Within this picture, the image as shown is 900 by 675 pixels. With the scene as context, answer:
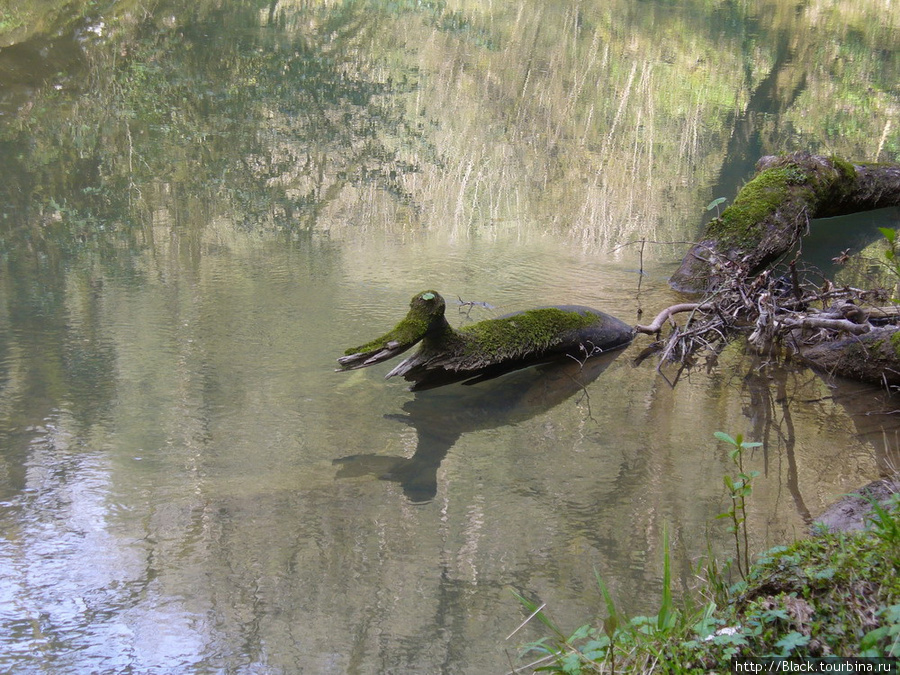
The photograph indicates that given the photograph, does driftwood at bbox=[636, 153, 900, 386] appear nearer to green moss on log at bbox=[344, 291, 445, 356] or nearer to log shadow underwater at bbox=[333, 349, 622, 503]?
log shadow underwater at bbox=[333, 349, 622, 503]

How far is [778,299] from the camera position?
6504mm

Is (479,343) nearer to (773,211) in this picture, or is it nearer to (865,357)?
(865,357)

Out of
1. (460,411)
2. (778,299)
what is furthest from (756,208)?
(460,411)

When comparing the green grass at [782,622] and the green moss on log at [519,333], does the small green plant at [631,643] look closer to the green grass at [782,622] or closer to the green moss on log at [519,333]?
the green grass at [782,622]

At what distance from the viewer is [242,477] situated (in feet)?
14.3

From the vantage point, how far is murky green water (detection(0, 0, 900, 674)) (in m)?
3.52

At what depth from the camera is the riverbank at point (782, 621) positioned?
2.32 metres

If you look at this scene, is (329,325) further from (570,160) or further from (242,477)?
(570,160)

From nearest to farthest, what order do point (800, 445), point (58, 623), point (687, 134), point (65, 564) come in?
point (58, 623) → point (65, 564) → point (800, 445) → point (687, 134)

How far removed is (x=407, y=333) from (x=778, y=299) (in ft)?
10.5

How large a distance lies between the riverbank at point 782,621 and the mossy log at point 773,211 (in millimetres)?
4251

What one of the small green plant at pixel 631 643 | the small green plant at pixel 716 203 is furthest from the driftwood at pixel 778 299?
the small green plant at pixel 631 643

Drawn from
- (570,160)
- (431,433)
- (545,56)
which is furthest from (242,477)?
(545,56)

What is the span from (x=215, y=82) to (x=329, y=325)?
8596mm
